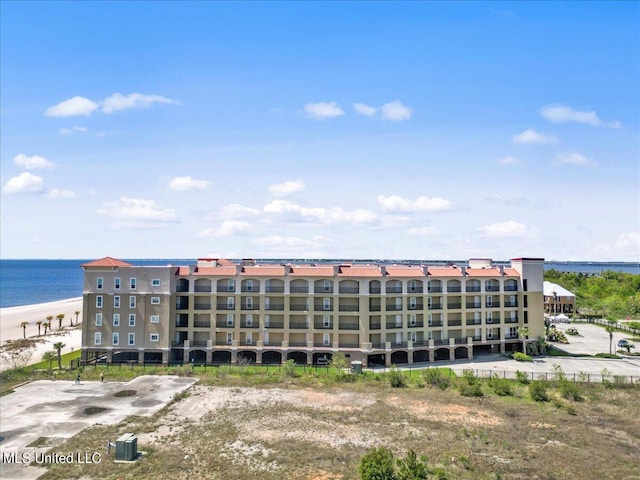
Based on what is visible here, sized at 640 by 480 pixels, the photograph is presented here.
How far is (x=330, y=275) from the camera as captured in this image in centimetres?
7006

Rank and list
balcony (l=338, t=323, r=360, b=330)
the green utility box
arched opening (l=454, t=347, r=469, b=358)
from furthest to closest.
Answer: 1. arched opening (l=454, t=347, r=469, b=358)
2. balcony (l=338, t=323, r=360, b=330)
3. the green utility box

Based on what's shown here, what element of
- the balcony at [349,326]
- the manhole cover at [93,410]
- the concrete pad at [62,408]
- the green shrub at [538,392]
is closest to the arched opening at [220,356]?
the concrete pad at [62,408]

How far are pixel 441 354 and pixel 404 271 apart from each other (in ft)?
48.6

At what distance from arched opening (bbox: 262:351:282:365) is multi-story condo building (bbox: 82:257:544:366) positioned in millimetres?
149

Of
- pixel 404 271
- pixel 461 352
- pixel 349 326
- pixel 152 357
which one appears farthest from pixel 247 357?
pixel 461 352

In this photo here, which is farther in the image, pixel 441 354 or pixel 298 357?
pixel 441 354

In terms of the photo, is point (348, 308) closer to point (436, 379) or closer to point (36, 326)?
point (436, 379)

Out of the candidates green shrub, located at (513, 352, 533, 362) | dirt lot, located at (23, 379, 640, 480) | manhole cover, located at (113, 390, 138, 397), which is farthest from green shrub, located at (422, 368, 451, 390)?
manhole cover, located at (113, 390, 138, 397)

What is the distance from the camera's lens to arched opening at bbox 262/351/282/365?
69875 millimetres

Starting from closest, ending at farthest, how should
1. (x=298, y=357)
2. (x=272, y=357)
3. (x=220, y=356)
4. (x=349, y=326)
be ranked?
(x=349, y=326), (x=298, y=357), (x=272, y=357), (x=220, y=356)

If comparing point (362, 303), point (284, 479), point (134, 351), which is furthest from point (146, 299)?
point (284, 479)

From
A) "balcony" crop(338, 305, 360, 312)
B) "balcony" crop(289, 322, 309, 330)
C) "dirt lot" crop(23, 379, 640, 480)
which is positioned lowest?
"dirt lot" crop(23, 379, 640, 480)

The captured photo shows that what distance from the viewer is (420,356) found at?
73.6 meters

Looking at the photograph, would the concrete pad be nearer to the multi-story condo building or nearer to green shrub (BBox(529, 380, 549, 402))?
the multi-story condo building
